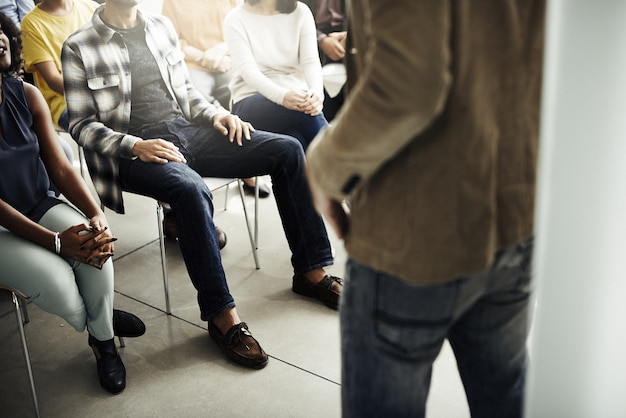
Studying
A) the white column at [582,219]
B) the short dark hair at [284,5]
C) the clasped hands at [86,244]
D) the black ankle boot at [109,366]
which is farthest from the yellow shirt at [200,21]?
the white column at [582,219]

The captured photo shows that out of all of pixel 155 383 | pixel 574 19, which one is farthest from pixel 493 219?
pixel 155 383

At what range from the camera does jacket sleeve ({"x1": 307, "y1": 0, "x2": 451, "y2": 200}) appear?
25.8 inches

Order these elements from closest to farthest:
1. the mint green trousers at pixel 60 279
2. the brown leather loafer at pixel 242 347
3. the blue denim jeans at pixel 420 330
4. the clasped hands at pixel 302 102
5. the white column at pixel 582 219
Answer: the white column at pixel 582 219 < the blue denim jeans at pixel 420 330 < the mint green trousers at pixel 60 279 < the brown leather loafer at pixel 242 347 < the clasped hands at pixel 302 102

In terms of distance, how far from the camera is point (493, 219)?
78 centimetres

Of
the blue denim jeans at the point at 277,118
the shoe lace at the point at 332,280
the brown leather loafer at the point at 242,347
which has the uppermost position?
the blue denim jeans at the point at 277,118

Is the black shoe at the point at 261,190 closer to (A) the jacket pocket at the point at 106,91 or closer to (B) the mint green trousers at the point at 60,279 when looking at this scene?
(A) the jacket pocket at the point at 106,91

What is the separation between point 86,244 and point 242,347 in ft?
1.87

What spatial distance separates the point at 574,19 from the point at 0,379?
190cm

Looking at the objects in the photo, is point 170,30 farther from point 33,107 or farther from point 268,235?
point 268,235

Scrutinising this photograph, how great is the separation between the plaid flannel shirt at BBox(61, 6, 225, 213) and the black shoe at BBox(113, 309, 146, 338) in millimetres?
383

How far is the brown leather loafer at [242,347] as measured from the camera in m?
1.92

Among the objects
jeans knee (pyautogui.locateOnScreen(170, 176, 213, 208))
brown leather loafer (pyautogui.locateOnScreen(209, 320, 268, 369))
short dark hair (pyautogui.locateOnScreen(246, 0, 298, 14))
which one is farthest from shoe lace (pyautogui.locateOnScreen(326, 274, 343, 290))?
short dark hair (pyautogui.locateOnScreen(246, 0, 298, 14))

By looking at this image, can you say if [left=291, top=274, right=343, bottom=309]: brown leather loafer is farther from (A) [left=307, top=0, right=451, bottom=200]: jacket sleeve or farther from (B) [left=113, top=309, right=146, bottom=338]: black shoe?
(A) [left=307, top=0, right=451, bottom=200]: jacket sleeve

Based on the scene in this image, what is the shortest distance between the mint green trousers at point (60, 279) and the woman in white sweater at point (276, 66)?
0.95 meters
